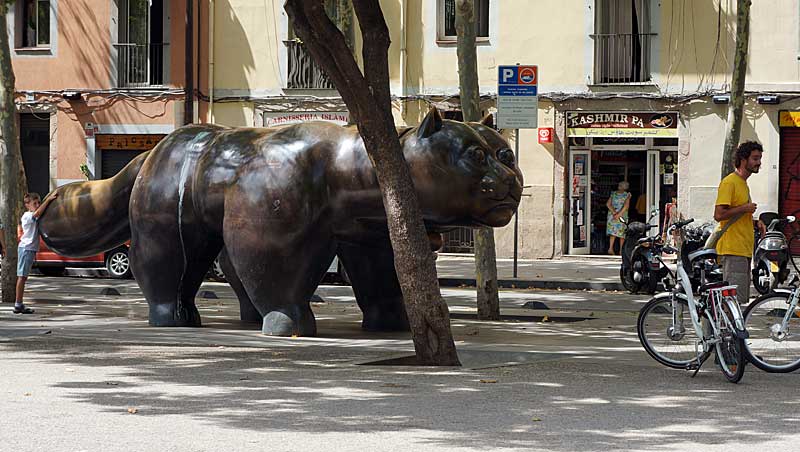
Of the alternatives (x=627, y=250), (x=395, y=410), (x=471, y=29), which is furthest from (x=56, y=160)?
(x=395, y=410)

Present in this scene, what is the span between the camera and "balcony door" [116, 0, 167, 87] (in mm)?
33312

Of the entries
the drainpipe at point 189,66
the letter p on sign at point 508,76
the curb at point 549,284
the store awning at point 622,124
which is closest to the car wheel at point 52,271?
the drainpipe at point 189,66

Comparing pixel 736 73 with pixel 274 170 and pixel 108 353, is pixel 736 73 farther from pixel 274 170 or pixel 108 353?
pixel 108 353

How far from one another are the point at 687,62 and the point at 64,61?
14990 mm

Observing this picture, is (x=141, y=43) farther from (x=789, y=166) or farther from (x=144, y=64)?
(x=789, y=166)

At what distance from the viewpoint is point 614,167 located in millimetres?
30594

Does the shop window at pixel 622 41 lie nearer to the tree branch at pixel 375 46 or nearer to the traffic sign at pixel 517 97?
the traffic sign at pixel 517 97

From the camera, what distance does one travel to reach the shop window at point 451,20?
31.2 metres

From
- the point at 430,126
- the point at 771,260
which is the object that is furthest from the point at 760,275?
the point at 430,126

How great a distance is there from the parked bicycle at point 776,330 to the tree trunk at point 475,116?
597cm

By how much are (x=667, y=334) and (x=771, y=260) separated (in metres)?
9.40

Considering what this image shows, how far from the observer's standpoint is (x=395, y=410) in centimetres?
907

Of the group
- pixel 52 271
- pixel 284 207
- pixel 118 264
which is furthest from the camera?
pixel 52 271

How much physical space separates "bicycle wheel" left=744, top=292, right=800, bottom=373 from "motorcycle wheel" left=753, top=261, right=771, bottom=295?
9.43 m
